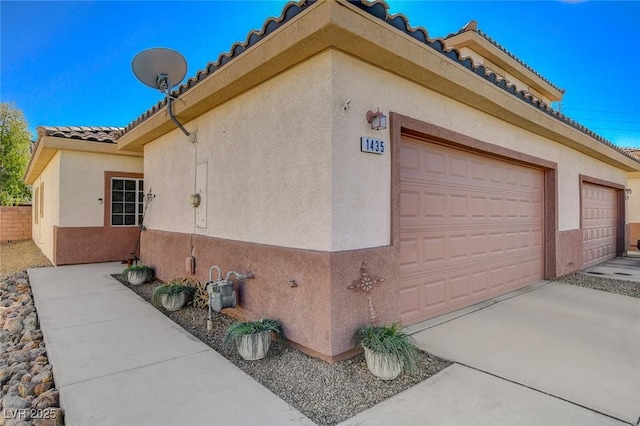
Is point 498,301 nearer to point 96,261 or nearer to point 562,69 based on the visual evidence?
point 96,261

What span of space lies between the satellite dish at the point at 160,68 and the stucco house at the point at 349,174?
0.38m

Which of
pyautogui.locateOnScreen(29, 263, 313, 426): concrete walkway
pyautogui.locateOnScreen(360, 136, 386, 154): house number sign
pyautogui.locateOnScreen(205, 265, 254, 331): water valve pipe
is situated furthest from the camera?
pyautogui.locateOnScreen(205, 265, 254, 331): water valve pipe

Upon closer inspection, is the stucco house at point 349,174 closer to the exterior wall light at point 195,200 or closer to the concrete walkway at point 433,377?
the exterior wall light at point 195,200

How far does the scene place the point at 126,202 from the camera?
1112 cm

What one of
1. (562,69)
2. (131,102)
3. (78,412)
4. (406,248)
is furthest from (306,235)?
(131,102)

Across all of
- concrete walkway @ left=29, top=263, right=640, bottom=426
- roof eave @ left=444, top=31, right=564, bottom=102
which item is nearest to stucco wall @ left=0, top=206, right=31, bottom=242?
concrete walkway @ left=29, top=263, right=640, bottom=426

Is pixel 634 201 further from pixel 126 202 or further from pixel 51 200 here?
pixel 51 200

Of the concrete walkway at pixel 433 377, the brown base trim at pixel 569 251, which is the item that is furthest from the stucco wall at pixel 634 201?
the concrete walkway at pixel 433 377

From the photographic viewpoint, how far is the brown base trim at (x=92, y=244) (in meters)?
10.0

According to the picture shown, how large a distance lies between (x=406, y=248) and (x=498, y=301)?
278 cm

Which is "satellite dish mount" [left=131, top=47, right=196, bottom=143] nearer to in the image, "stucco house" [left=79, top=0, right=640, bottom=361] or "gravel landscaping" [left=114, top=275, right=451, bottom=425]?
"stucco house" [left=79, top=0, right=640, bottom=361]

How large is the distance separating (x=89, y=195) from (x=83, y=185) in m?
0.33

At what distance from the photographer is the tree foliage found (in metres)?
19.7

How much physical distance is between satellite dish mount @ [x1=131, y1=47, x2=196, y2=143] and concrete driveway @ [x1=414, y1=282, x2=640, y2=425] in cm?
583
